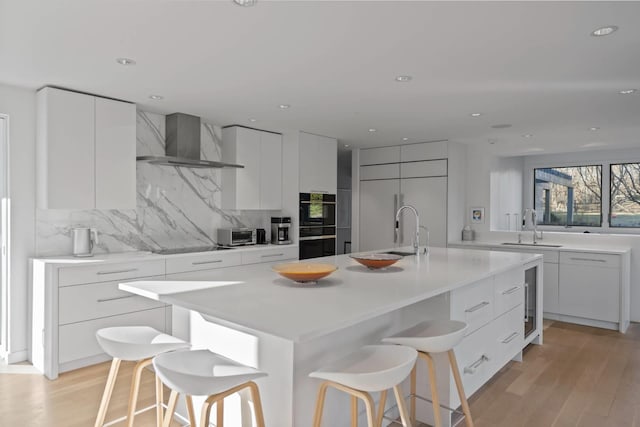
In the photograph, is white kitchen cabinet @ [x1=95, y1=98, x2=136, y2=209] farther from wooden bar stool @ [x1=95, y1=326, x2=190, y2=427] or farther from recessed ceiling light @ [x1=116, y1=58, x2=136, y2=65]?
wooden bar stool @ [x1=95, y1=326, x2=190, y2=427]

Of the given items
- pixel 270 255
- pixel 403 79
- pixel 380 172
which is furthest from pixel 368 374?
pixel 380 172

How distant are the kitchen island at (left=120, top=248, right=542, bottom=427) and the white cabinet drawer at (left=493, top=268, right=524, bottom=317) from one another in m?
0.02

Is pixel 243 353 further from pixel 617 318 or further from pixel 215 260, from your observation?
pixel 617 318

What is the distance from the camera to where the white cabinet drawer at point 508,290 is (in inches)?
118

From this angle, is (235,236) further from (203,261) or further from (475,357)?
(475,357)

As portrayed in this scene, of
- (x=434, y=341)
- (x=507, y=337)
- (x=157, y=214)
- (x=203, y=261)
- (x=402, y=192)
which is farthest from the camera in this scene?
(x=402, y=192)

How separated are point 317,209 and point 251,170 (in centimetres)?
109

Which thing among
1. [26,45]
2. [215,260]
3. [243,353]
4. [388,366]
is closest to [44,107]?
[26,45]

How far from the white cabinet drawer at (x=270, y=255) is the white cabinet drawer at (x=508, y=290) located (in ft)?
8.48

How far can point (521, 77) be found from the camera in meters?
2.96

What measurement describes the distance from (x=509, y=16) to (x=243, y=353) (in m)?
2.05

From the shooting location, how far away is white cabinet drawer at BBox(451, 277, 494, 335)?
2.46m

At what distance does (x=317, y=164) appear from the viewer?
218 inches

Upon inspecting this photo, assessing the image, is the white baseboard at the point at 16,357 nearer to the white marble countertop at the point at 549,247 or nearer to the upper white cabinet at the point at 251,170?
the upper white cabinet at the point at 251,170
